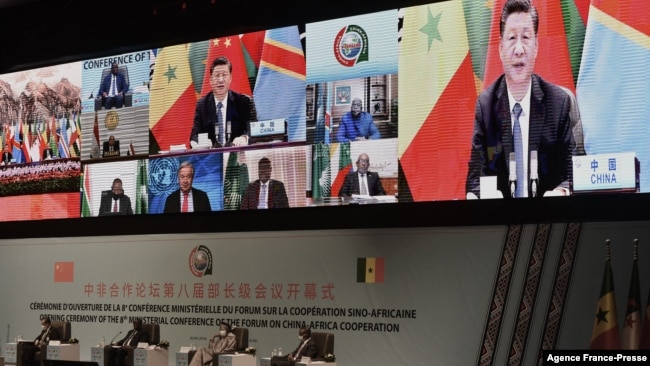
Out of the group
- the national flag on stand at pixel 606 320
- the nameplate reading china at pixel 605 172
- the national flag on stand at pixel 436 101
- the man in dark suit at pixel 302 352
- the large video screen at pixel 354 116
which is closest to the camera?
the national flag on stand at pixel 606 320

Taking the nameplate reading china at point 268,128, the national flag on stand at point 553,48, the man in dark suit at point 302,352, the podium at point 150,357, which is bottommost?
the podium at point 150,357

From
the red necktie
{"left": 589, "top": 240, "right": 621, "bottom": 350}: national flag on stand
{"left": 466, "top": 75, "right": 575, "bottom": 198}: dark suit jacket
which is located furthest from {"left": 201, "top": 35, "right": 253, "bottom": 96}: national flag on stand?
{"left": 589, "top": 240, "right": 621, "bottom": 350}: national flag on stand

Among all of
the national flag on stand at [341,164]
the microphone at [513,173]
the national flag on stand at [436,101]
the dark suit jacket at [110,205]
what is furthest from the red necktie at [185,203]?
the microphone at [513,173]

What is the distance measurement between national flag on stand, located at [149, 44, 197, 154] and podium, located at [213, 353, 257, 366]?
2.33 m

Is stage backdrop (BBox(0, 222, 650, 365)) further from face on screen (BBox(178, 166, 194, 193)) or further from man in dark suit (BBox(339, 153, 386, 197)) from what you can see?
face on screen (BBox(178, 166, 194, 193))

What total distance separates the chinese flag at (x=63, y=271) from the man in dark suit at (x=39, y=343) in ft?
2.79

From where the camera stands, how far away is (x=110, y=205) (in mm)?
9586

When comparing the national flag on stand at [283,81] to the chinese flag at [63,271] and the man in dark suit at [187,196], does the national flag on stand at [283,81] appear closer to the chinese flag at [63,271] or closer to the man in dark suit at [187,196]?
the man in dark suit at [187,196]

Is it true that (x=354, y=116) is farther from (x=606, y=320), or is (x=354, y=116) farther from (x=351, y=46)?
(x=606, y=320)

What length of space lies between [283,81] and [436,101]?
1486 millimetres

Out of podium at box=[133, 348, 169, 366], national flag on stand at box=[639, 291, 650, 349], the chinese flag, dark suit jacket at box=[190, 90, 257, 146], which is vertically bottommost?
podium at box=[133, 348, 169, 366]

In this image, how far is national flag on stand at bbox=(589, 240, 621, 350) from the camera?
6750mm

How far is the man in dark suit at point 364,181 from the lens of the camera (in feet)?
26.7

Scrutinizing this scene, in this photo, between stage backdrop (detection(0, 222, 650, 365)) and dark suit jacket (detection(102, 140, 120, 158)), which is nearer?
stage backdrop (detection(0, 222, 650, 365))
